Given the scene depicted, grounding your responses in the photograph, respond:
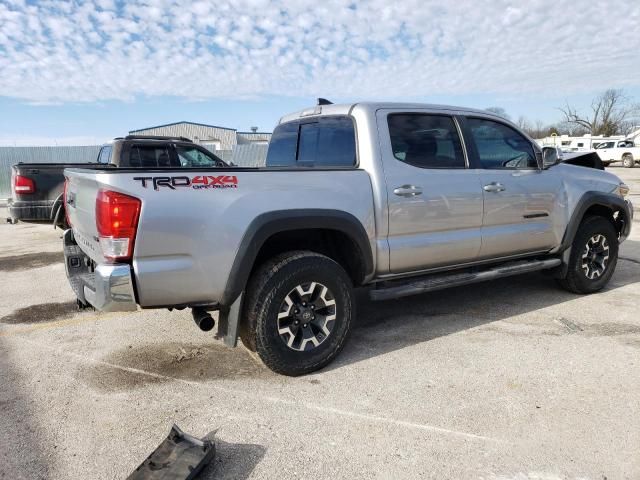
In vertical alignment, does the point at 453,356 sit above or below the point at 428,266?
below

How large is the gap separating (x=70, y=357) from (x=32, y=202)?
4.91m

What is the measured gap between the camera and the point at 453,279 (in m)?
4.23

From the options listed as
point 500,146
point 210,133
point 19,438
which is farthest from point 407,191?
point 210,133

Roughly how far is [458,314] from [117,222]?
10.9ft

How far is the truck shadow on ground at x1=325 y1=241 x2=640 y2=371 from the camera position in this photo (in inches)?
163

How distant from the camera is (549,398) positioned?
314 cm

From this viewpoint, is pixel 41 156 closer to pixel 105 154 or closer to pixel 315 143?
pixel 105 154

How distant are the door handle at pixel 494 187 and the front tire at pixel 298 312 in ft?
5.31

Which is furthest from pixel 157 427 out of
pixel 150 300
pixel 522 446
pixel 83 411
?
pixel 522 446

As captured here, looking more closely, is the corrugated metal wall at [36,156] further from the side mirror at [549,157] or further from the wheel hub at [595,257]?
the wheel hub at [595,257]

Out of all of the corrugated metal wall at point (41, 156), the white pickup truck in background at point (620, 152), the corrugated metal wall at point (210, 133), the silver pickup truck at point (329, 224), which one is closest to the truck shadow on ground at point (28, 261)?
the silver pickup truck at point (329, 224)

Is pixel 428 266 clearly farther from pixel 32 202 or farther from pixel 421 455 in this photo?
pixel 32 202

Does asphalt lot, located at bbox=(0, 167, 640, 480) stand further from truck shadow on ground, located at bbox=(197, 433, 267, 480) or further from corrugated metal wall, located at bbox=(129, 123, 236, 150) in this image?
corrugated metal wall, located at bbox=(129, 123, 236, 150)

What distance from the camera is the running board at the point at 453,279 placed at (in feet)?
12.7
